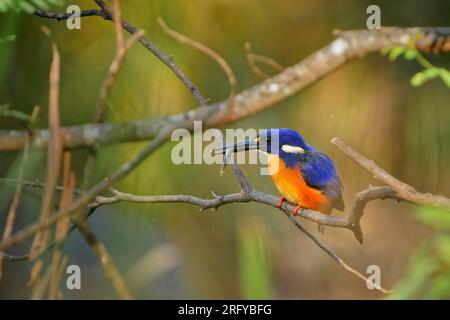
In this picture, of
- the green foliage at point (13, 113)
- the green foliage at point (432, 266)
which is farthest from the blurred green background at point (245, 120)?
the green foliage at point (432, 266)

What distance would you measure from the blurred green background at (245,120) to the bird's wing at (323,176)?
2.40ft

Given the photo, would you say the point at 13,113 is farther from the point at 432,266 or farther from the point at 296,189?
the point at 296,189

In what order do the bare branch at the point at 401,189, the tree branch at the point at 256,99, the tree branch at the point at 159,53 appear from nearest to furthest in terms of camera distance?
the tree branch at the point at 256,99 → the bare branch at the point at 401,189 → the tree branch at the point at 159,53

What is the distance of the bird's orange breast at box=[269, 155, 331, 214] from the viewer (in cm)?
229

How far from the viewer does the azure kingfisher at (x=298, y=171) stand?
2.31 m

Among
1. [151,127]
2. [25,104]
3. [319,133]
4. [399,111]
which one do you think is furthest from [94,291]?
[151,127]

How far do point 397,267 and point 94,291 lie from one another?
1.77 metres

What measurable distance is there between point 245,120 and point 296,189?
39.9 inches

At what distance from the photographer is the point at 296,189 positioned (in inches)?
90.1

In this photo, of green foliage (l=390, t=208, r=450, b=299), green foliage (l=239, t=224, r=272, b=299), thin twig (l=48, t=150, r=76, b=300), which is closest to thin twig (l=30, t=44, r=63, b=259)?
thin twig (l=48, t=150, r=76, b=300)

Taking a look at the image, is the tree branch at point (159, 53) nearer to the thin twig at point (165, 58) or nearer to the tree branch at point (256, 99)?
the thin twig at point (165, 58)

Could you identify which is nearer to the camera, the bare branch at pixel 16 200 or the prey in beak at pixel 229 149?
the bare branch at pixel 16 200

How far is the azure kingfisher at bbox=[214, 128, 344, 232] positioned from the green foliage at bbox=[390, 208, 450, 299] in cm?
115

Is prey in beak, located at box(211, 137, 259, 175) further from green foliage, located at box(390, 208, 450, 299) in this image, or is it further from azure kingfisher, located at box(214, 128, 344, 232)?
green foliage, located at box(390, 208, 450, 299)
